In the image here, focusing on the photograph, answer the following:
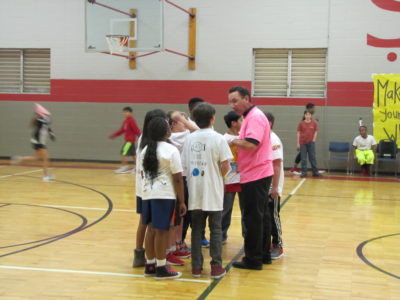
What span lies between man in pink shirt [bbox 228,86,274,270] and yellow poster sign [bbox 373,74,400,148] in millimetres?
9324

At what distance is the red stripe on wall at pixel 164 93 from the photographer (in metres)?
13.3

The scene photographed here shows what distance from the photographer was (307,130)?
496 inches

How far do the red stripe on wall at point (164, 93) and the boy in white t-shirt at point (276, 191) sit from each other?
28.3 feet

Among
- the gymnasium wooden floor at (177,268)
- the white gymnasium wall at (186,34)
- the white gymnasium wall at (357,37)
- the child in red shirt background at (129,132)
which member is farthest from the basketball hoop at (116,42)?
the white gymnasium wall at (357,37)

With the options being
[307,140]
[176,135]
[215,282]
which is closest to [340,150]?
[307,140]

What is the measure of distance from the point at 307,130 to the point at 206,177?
8.46 metres

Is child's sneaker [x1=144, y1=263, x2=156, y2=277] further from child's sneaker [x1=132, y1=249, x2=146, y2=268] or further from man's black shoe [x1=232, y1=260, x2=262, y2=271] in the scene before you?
man's black shoe [x1=232, y1=260, x2=262, y2=271]

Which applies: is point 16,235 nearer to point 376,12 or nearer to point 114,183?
point 114,183

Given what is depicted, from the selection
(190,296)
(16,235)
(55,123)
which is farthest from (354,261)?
Result: (55,123)

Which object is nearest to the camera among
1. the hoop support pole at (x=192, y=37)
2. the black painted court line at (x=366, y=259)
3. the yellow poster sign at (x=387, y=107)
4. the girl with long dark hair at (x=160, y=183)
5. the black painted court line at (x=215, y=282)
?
A: the black painted court line at (x=215, y=282)

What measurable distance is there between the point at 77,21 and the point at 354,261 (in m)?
11.8

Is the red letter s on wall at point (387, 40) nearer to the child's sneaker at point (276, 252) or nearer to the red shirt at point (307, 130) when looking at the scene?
the red shirt at point (307, 130)

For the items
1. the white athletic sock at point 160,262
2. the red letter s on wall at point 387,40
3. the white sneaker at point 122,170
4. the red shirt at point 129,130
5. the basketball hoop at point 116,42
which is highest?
the red letter s on wall at point 387,40

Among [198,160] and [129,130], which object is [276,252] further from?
[129,130]
